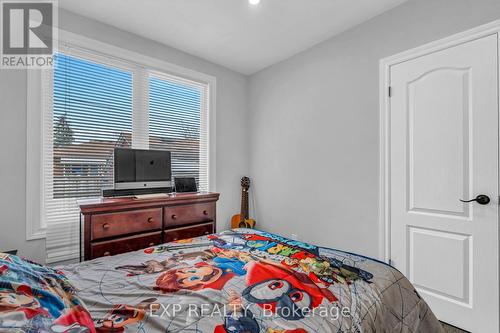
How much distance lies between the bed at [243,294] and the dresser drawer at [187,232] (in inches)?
32.3

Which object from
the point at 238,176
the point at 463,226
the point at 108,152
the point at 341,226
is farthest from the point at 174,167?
the point at 463,226

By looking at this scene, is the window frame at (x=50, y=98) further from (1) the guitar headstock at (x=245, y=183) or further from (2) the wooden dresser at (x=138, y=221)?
(1) the guitar headstock at (x=245, y=183)

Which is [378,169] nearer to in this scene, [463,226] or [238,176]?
[463,226]

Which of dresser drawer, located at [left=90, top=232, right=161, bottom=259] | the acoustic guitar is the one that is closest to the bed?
dresser drawer, located at [left=90, top=232, right=161, bottom=259]

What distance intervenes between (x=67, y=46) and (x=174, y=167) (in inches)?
60.9

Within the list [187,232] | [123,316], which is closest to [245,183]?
[187,232]

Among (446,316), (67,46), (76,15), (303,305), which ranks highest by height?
(76,15)

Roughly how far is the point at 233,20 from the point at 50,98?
6.00 feet

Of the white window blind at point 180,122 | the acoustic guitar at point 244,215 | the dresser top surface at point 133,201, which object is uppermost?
the white window blind at point 180,122

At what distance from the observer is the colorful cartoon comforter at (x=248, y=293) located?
0.78 meters

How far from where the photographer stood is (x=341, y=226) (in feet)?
8.34

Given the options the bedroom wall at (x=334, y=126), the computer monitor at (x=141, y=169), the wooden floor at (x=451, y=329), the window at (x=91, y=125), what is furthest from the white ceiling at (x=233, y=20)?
the wooden floor at (x=451, y=329)

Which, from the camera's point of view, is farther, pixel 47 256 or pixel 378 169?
pixel 378 169

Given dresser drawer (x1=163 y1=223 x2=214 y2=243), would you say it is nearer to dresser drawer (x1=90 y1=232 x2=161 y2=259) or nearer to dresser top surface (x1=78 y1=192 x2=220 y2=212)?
dresser drawer (x1=90 y1=232 x2=161 y2=259)
